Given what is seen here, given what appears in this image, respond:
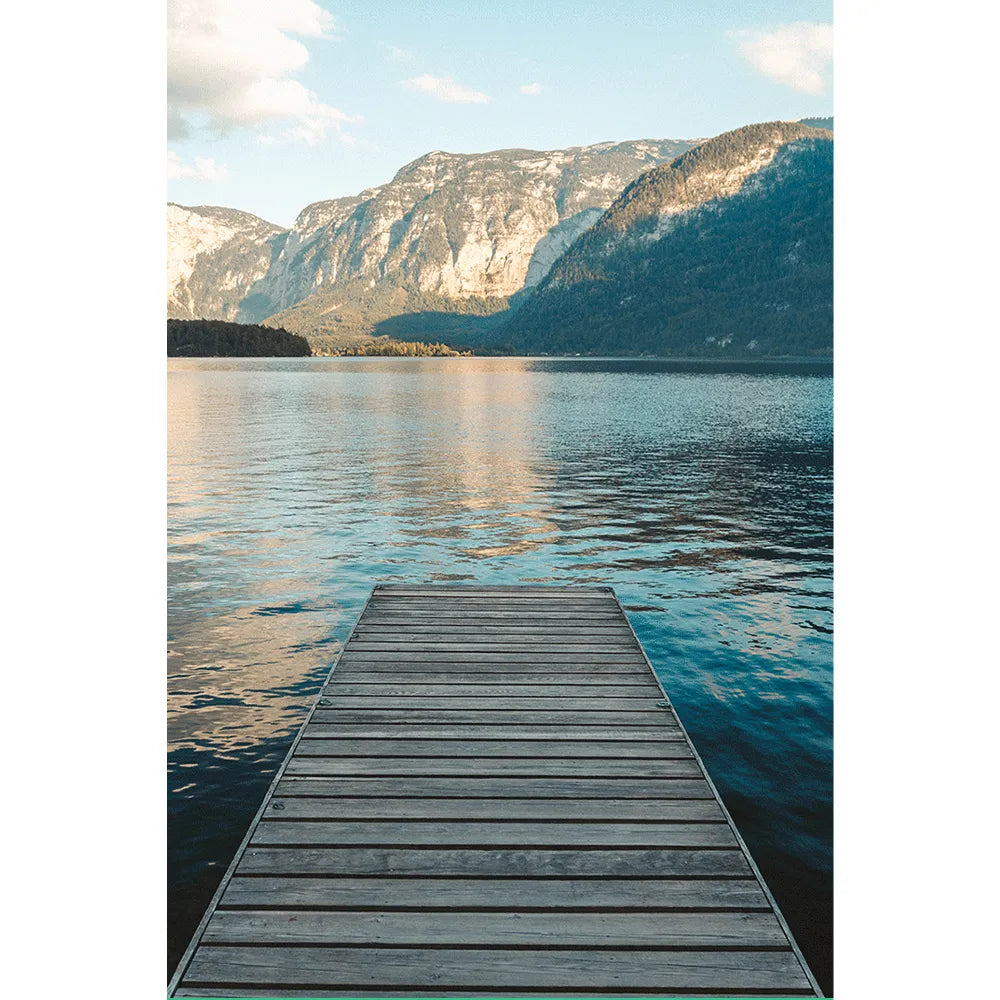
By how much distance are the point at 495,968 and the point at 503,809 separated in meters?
1.51

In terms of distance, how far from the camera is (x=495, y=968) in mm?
4012

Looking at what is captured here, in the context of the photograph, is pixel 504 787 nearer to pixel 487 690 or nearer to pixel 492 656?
pixel 487 690

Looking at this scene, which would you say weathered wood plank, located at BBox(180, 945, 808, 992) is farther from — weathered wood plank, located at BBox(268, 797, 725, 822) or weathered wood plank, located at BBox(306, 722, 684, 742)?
weathered wood plank, located at BBox(306, 722, 684, 742)

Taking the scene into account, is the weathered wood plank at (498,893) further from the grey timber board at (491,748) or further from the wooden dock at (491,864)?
the grey timber board at (491,748)

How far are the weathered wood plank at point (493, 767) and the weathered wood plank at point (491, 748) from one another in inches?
2.9

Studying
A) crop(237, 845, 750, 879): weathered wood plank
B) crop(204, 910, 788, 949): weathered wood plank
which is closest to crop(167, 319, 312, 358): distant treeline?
crop(237, 845, 750, 879): weathered wood plank

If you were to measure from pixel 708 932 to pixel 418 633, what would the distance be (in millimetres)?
5968

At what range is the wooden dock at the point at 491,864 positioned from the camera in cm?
399

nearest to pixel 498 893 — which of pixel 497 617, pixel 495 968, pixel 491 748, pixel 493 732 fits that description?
pixel 495 968

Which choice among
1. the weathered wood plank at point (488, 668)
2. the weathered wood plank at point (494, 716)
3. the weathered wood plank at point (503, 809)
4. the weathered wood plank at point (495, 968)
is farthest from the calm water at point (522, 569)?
the weathered wood plank at point (495, 968)

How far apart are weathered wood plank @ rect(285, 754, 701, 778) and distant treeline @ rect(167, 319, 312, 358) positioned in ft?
546
